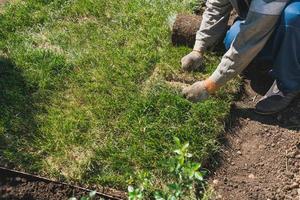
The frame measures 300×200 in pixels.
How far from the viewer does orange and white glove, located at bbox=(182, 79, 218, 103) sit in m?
3.47

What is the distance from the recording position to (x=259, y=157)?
10.8 feet

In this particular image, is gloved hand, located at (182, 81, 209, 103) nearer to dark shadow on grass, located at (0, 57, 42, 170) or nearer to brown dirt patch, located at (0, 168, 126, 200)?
brown dirt patch, located at (0, 168, 126, 200)

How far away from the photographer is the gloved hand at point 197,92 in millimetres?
3484

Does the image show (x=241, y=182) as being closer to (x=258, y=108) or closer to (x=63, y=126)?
(x=258, y=108)

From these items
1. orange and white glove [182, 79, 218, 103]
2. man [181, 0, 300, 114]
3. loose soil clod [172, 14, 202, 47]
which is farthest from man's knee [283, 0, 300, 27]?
loose soil clod [172, 14, 202, 47]

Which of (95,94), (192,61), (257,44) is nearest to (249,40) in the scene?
(257,44)

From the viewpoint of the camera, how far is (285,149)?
3330 mm

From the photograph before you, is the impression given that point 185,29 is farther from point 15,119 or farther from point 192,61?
point 15,119

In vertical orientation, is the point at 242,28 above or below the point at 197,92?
above

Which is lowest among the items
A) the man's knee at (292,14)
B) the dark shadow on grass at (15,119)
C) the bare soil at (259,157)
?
the bare soil at (259,157)

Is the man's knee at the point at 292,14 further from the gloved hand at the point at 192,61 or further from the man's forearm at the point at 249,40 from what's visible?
the gloved hand at the point at 192,61

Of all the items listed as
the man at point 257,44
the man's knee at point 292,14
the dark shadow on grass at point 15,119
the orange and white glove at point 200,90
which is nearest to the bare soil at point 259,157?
the man at point 257,44

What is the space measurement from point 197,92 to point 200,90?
1.0 inches

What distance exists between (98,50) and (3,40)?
83 centimetres
